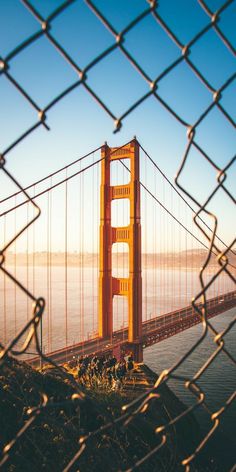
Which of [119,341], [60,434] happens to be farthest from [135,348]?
[60,434]

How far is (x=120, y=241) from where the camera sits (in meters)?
16.2

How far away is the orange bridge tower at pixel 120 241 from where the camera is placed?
50.9 ft

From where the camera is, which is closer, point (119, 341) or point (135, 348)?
point (135, 348)

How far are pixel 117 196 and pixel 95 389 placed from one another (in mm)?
10161

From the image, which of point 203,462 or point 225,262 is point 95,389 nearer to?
point 203,462

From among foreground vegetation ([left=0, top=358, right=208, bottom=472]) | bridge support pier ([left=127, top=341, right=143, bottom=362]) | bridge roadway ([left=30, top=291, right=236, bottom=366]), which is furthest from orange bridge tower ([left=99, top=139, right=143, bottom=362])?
foreground vegetation ([left=0, top=358, right=208, bottom=472])

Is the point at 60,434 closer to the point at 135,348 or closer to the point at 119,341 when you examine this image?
Answer: the point at 135,348

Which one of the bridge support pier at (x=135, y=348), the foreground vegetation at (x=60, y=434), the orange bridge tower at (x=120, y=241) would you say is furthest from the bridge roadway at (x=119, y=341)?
the foreground vegetation at (x=60, y=434)

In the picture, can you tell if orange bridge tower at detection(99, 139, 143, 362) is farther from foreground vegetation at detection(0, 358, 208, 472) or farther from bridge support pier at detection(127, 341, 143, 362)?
foreground vegetation at detection(0, 358, 208, 472)

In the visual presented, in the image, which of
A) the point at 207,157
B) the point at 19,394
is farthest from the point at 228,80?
the point at 19,394

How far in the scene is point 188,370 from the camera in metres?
22.8

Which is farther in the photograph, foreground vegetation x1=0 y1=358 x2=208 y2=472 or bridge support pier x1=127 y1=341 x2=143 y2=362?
bridge support pier x1=127 y1=341 x2=143 y2=362

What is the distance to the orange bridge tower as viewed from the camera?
50.9 ft

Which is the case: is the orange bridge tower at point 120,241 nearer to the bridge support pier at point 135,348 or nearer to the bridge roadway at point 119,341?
the bridge support pier at point 135,348
